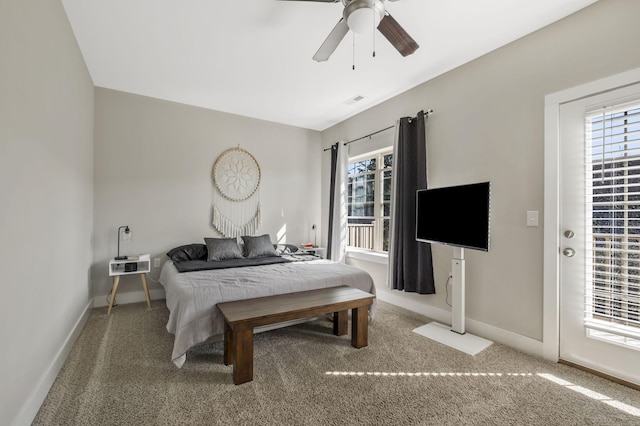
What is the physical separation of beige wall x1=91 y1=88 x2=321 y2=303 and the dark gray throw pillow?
33 centimetres

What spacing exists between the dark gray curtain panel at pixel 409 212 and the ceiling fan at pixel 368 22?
4.46 feet

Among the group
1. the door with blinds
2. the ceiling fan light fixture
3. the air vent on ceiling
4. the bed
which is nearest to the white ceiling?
the air vent on ceiling

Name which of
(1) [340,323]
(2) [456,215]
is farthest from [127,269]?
(2) [456,215]

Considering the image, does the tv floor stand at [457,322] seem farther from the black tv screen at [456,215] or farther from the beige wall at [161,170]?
the beige wall at [161,170]

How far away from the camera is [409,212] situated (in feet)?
11.5

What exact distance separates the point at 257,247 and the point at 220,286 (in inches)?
64.0

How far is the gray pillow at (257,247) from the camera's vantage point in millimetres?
4109

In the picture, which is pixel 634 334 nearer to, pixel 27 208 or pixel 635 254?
pixel 635 254

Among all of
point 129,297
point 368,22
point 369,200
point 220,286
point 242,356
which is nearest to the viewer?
point 368,22

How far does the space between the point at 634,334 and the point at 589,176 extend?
3.71ft

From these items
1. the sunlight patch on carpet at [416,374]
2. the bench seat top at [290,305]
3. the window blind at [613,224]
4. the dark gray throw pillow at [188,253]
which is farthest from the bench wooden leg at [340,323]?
the dark gray throw pillow at [188,253]

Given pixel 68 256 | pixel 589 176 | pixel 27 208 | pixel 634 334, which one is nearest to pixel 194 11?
pixel 27 208

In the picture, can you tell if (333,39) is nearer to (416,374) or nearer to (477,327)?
(416,374)

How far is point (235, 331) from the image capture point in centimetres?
200
